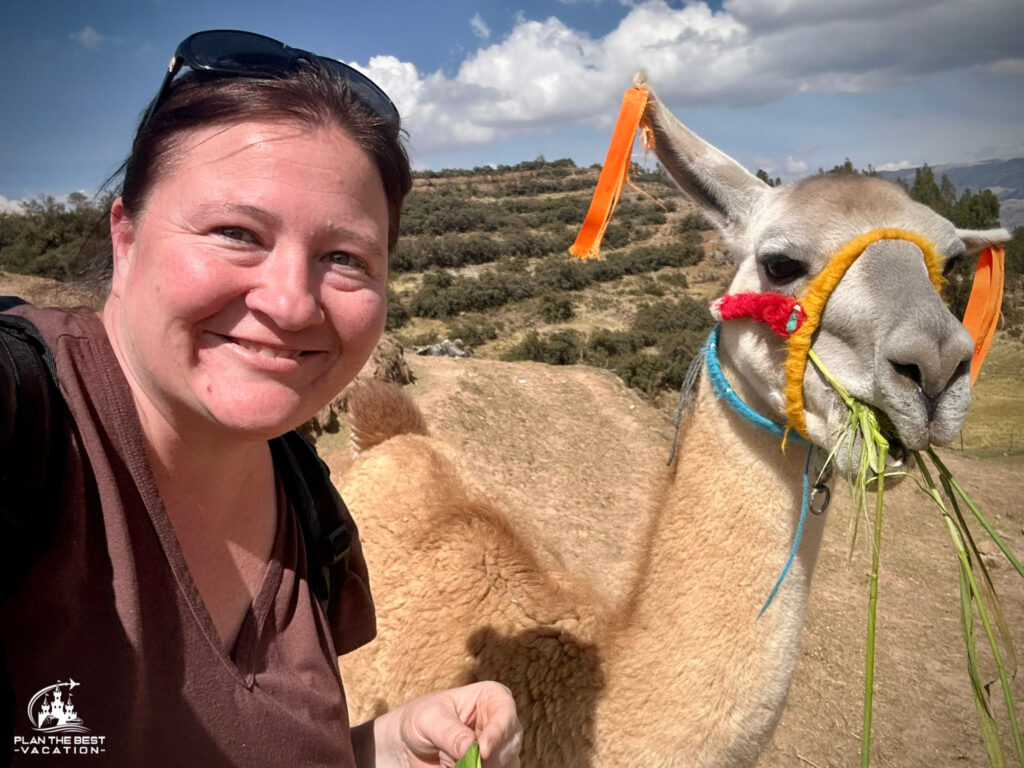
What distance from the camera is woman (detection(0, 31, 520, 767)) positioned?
0.97 m

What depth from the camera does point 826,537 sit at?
23.0ft

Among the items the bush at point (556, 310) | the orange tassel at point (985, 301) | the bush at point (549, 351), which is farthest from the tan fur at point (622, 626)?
the bush at point (556, 310)

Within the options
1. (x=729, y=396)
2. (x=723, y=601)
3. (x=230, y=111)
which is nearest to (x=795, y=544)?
(x=723, y=601)

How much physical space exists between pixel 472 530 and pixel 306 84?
1.94m

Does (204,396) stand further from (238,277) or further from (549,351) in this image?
(549,351)

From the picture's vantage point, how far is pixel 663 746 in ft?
6.51

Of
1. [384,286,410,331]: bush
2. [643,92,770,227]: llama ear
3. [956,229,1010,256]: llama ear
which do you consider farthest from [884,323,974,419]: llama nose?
[384,286,410,331]: bush

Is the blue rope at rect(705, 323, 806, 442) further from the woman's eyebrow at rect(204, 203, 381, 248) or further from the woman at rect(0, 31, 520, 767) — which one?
the woman's eyebrow at rect(204, 203, 381, 248)

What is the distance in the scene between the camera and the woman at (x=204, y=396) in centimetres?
97

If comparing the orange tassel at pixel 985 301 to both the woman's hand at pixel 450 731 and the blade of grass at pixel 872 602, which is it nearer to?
the blade of grass at pixel 872 602

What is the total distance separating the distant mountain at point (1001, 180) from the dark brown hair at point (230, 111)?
9905 millimetres

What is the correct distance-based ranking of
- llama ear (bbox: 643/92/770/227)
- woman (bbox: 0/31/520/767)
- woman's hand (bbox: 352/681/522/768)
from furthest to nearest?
llama ear (bbox: 643/92/770/227)
woman's hand (bbox: 352/681/522/768)
woman (bbox: 0/31/520/767)

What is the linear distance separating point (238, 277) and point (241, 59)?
457 millimetres

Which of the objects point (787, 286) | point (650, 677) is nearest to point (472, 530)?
point (650, 677)
